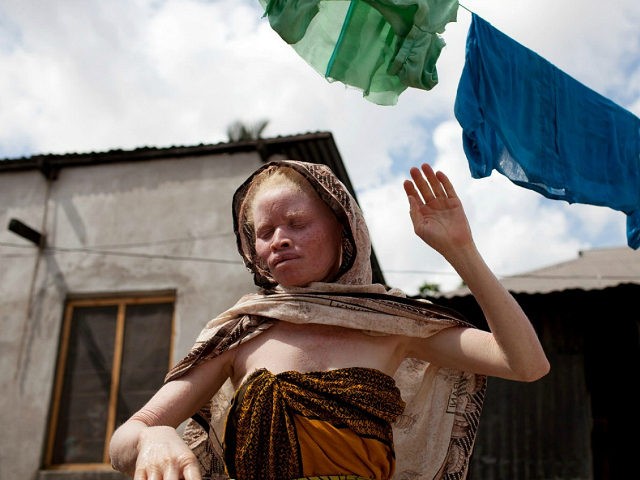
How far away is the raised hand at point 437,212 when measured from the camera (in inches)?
73.8

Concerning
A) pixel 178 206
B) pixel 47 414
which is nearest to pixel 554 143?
pixel 178 206

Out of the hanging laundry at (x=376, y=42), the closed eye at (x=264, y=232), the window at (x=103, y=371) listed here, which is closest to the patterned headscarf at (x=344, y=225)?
the closed eye at (x=264, y=232)

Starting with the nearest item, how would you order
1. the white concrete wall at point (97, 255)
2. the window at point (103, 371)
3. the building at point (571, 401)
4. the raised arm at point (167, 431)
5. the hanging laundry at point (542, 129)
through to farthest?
1. the raised arm at point (167, 431)
2. the hanging laundry at point (542, 129)
3. the building at point (571, 401)
4. the window at point (103, 371)
5. the white concrete wall at point (97, 255)

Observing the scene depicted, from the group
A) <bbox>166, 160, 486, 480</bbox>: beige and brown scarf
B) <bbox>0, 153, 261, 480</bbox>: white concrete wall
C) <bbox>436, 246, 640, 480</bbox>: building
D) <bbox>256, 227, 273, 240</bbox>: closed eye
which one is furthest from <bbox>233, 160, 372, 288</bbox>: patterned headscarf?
<bbox>0, 153, 261, 480</bbox>: white concrete wall

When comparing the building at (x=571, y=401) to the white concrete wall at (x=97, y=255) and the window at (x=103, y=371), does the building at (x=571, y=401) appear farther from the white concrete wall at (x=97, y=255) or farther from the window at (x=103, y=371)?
the window at (x=103, y=371)

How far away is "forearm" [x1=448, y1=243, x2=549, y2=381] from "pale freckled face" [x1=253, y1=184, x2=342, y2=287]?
434 mm

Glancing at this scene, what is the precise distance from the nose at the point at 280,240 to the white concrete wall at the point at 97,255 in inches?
241

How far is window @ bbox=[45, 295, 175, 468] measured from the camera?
795 cm

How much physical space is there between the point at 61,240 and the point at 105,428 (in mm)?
2492

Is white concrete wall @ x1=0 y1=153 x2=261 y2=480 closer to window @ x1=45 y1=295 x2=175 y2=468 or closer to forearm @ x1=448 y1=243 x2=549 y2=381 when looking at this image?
window @ x1=45 y1=295 x2=175 y2=468

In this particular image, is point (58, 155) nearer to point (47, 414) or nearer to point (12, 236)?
point (12, 236)

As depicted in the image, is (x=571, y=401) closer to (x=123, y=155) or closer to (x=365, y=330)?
(x=123, y=155)

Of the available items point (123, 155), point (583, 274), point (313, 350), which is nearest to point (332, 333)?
point (313, 350)

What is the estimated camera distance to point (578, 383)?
775 cm
